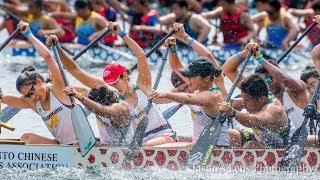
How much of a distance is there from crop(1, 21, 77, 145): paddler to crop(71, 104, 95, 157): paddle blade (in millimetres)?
264

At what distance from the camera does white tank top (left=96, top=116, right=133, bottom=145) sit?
9.22m

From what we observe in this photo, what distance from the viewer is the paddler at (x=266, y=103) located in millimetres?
8750

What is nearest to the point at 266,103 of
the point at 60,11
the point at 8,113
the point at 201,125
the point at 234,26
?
the point at 201,125

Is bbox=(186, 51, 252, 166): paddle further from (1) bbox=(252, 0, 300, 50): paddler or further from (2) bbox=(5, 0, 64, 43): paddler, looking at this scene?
(2) bbox=(5, 0, 64, 43): paddler

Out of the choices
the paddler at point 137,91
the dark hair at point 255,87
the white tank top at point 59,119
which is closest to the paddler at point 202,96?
the dark hair at point 255,87

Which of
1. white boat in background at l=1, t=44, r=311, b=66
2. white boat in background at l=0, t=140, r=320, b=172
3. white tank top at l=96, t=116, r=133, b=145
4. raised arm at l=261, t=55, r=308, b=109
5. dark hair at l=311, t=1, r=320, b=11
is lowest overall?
white boat in background at l=0, t=140, r=320, b=172

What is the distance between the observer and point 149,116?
952 cm

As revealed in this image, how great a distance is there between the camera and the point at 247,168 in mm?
9016

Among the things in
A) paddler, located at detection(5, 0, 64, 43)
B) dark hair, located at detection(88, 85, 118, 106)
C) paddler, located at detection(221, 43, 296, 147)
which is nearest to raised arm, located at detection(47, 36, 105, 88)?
dark hair, located at detection(88, 85, 118, 106)

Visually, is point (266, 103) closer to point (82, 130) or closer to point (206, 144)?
point (206, 144)

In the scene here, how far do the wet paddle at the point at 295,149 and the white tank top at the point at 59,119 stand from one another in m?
1.82

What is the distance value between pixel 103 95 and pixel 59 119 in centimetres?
53

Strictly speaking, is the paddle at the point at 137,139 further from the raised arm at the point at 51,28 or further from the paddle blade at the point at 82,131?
the raised arm at the point at 51,28

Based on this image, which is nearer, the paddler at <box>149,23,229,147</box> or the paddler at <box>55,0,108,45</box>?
the paddler at <box>149,23,229,147</box>
